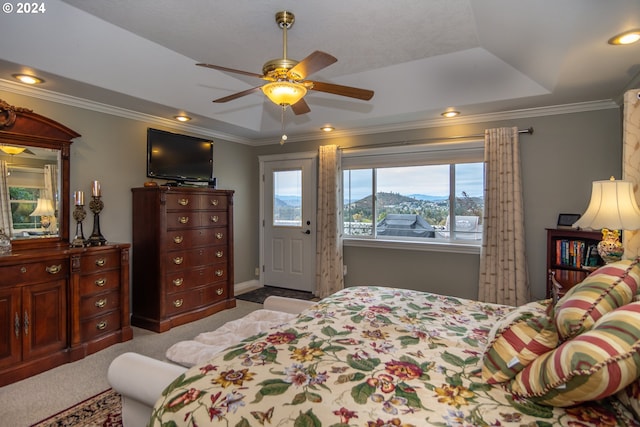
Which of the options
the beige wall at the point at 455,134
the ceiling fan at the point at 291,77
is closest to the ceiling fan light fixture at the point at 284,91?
the ceiling fan at the point at 291,77

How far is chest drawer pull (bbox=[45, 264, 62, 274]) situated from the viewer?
2699mm

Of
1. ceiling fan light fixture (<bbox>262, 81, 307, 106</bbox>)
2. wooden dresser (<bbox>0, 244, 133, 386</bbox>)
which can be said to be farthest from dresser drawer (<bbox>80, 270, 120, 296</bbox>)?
ceiling fan light fixture (<bbox>262, 81, 307, 106</bbox>)

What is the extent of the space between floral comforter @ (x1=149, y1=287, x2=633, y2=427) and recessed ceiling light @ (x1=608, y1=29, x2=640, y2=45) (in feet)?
6.87

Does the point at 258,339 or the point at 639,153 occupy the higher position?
the point at 639,153

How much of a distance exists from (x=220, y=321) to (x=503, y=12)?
3.88 meters

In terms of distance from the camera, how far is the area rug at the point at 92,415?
2.01m

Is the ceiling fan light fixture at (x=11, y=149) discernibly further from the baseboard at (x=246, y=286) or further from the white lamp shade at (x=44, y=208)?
the baseboard at (x=246, y=286)

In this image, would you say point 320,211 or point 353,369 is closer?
point 353,369

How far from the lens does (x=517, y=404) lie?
→ 1.03 meters

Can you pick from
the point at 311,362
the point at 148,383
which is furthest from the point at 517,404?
the point at 148,383

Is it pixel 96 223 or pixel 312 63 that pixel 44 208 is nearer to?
pixel 96 223

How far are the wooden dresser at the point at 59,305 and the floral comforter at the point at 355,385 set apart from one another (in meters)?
2.17

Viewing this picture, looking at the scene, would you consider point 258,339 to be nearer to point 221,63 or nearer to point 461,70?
point 221,63

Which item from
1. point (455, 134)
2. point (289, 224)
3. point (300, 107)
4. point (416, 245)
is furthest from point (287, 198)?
point (300, 107)
